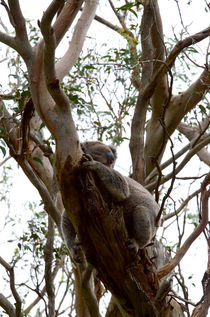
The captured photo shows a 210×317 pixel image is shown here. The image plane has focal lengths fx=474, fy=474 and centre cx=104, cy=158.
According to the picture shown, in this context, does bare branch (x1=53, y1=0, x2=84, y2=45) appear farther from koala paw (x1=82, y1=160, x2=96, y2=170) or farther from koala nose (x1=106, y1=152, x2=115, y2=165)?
koala paw (x1=82, y1=160, x2=96, y2=170)

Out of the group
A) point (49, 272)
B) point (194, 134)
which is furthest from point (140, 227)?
point (194, 134)

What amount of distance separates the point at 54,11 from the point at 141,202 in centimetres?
197

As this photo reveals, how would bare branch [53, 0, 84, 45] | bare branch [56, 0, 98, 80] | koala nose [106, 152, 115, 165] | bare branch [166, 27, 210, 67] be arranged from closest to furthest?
1. bare branch [53, 0, 84, 45]
2. koala nose [106, 152, 115, 165]
3. bare branch [56, 0, 98, 80]
4. bare branch [166, 27, 210, 67]

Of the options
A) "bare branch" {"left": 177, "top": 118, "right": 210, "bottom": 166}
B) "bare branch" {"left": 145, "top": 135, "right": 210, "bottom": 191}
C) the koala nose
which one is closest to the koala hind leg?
the koala nose

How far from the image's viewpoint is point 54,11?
3195mm

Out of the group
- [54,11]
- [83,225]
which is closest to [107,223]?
[83,225]

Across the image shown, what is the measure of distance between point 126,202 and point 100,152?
71 centimetres

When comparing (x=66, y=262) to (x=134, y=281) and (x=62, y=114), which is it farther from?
(x=62, y=114)

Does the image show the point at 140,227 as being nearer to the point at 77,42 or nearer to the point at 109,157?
the point at 109,157

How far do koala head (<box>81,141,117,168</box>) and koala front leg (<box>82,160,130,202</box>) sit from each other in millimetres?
737

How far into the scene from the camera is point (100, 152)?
15.9 ft

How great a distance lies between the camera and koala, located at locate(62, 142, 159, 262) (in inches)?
150

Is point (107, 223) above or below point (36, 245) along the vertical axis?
below

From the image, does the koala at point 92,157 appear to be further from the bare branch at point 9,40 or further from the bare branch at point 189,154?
the bare branch at point 9,40
